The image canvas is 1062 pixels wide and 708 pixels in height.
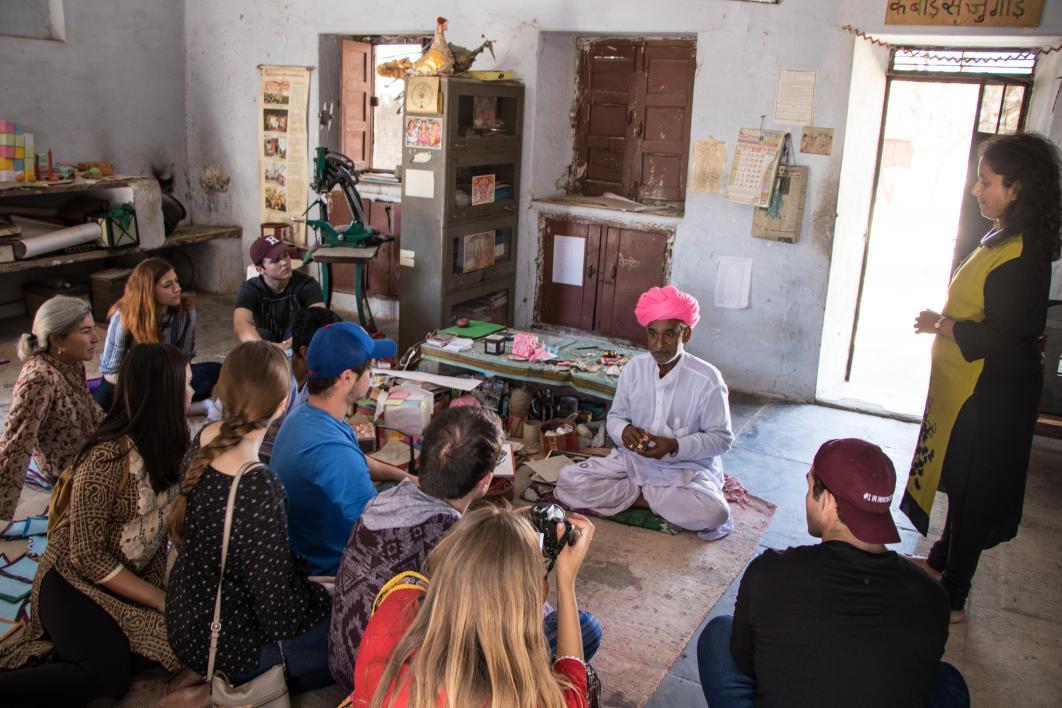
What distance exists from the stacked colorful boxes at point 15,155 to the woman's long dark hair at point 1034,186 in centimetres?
725

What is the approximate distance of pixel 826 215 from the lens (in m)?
6.70

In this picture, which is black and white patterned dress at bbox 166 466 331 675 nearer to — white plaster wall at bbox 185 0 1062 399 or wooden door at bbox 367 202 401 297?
white plaster wall at bbox 185 0 1062 399

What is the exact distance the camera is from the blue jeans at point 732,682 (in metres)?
2.67

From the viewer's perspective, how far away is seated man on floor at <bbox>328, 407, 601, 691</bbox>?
2.62 meters

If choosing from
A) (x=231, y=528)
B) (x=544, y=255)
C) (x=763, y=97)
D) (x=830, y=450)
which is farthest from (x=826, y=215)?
(x=231, y=528)

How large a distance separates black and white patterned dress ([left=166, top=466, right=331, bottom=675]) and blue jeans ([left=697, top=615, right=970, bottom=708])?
1359 mm

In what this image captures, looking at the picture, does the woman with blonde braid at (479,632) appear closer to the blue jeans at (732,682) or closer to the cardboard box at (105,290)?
the blue jeans at (732,682)

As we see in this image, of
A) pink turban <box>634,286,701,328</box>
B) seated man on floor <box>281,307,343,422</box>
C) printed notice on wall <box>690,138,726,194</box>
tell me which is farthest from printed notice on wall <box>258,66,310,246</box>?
pink turban <box>634,286,701,328</box>

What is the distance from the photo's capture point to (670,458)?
486cm

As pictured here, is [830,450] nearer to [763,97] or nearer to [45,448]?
[45,448]

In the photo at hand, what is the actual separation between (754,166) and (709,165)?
371 mm

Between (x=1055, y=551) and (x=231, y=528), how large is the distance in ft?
14.0

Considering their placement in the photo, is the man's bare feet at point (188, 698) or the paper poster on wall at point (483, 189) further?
the paper poster on wall at point (483, 189)

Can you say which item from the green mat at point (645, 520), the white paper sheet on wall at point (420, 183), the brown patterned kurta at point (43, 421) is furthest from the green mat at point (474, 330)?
the brown patterned kurta at point (43, 421)
